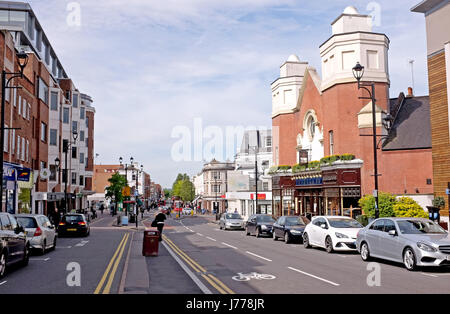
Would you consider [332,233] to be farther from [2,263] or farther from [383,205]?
[2,263]

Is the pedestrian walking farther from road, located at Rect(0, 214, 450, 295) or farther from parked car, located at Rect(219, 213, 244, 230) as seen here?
parked car, located at Rect(219, 213, 244, 230)

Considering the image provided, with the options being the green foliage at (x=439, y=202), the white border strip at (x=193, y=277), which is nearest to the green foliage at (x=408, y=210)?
the green foliage at (x=439, y=202)

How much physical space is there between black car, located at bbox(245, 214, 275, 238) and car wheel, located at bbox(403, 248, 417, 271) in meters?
15.1

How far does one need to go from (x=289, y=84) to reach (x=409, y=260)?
3568 centimetres

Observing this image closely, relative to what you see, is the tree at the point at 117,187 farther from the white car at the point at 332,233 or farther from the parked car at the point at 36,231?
the white car at the point at 332,233

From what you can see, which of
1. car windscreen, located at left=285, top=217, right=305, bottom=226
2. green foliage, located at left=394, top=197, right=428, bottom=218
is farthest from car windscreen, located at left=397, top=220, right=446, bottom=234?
car windscreen, located at left=285, top=217, right=305, bottom=226

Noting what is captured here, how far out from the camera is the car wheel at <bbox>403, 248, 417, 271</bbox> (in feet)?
42.5

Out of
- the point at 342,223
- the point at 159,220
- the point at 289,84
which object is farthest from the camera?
the point at 289,84

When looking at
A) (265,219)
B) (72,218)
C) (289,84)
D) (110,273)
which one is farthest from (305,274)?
(289,84)

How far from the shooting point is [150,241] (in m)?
17.5

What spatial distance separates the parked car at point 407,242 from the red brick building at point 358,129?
15.3 meters

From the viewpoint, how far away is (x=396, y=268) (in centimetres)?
1378
